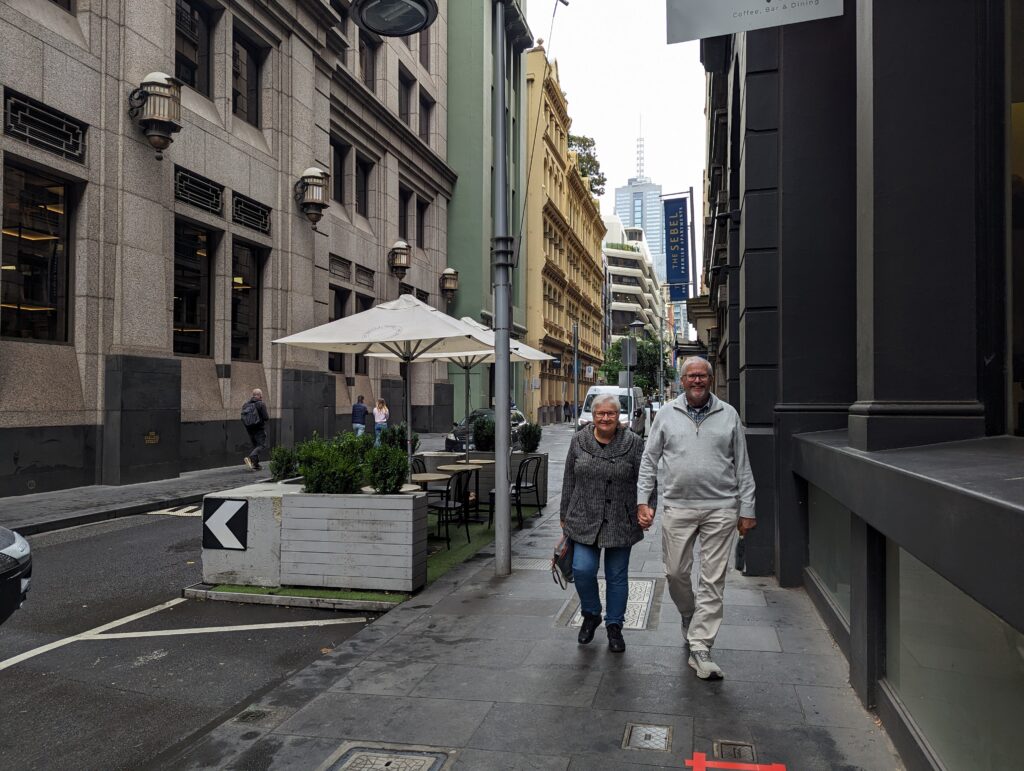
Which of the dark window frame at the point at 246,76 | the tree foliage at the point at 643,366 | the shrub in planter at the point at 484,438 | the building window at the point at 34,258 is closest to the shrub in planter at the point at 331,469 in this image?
the shrub in planter at the point at 484,438

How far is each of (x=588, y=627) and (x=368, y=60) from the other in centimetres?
2758

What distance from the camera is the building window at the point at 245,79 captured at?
20.0m

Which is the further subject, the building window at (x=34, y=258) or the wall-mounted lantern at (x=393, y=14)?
the building window at (x=34, y=258)

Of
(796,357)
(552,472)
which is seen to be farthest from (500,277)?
(552,472)

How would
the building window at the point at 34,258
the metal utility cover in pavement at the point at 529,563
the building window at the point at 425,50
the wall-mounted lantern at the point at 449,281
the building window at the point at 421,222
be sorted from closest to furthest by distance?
the metal utility cover in pavement at the point at 529,563 → the building window at the point at 34,258 → the building window at the point at 421,222 → the wall-mounted lantern at the point at 449,281 → the building window at the point at 425,50

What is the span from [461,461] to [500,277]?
4181 millimetres

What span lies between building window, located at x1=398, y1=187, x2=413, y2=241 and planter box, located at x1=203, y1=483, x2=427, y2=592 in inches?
1017

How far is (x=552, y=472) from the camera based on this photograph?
20.0 meters

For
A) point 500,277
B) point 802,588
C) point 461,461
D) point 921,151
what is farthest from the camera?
point 461,461

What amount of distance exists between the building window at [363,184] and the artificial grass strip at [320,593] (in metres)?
22.6

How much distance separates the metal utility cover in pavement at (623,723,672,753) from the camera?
13.0ft

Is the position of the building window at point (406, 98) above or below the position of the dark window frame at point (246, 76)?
above

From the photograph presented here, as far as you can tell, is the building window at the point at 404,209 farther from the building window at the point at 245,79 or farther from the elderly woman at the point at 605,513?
the elderly woman at the point at 605,513

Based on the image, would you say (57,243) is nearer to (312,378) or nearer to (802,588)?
(312,378)
